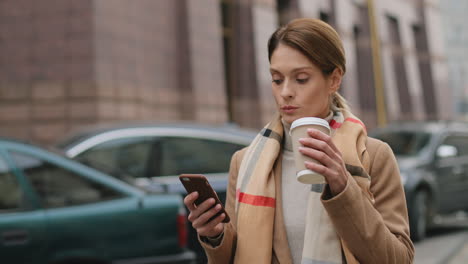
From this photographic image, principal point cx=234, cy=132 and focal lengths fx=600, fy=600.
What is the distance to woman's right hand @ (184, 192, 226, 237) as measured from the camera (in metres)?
1.93

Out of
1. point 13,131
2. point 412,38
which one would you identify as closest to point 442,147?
point 13,131

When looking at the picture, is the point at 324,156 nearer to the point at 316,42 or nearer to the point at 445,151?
the point at 316,42

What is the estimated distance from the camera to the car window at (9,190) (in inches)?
168

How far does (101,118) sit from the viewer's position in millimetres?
13930

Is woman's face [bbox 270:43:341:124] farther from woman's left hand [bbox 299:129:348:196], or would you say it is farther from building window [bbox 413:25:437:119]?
building window [bbox 413:25:437:119]

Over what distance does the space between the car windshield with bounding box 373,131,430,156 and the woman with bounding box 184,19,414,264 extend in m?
8.13

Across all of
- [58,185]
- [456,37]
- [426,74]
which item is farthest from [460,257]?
[456,37]

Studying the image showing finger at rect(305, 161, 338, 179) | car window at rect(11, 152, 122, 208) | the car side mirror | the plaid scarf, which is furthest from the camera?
the car side mirror

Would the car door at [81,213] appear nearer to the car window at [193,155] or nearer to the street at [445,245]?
the car window at [193,155]

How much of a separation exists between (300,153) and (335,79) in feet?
1.62

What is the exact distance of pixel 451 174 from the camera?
10031 millimetres

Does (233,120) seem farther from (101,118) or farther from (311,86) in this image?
(311,86)

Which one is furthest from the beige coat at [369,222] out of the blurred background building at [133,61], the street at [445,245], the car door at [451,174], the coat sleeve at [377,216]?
the blurred background building at [133,61]

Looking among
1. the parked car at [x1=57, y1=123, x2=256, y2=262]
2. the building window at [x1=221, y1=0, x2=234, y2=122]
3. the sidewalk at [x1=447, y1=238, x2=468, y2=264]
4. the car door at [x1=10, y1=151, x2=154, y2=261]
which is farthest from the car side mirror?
the building window at [x1=221, y1=0, x2=234, y2=122]
